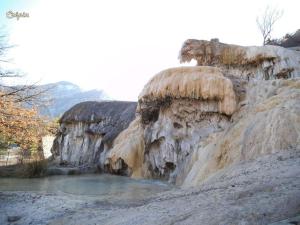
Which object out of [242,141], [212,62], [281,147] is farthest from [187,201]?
[212,62]

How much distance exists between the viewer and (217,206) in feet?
20.4

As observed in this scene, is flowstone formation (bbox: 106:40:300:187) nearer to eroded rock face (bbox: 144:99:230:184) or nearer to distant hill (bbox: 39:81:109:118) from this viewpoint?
eroded rock face (bbox: 144:99:230:184)

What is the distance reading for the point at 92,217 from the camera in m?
8.82

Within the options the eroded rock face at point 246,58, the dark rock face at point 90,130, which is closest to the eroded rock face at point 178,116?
the eroded rock face at point 246,58

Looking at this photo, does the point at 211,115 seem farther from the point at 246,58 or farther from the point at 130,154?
the point at 246,58

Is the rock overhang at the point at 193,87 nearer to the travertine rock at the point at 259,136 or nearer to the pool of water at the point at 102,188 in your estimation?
the travertine rock at the point at 259,136

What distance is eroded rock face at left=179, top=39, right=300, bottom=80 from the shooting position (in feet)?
66.9

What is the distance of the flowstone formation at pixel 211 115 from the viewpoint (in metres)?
11.6

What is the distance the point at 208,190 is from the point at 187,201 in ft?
2.60

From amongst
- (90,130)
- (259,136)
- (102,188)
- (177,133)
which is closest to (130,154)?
(177,133)

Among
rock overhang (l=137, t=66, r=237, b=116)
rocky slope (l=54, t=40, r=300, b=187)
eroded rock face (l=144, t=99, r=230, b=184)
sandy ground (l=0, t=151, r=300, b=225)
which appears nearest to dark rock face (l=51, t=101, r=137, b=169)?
rocky slope (l=54, t=40, r=300, b=187)

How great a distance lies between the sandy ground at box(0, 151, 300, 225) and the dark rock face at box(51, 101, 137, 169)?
A: 15196mm

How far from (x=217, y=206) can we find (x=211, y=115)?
1086cm

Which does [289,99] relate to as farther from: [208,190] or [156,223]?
[156,223]
